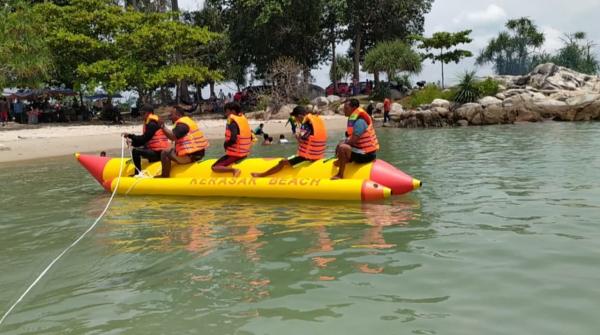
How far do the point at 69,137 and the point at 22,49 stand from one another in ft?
14.0

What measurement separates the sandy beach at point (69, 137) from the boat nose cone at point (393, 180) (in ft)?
38.6

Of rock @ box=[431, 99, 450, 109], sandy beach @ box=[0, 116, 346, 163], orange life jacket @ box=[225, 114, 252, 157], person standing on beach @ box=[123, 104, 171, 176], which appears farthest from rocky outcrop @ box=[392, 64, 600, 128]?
person standing on beach @ box=[123, 104, 171, 176]

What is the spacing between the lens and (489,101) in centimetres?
2433

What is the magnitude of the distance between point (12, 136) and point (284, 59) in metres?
17.1

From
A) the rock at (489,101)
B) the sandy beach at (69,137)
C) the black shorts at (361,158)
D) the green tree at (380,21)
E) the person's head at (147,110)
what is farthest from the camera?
the green tree at (380,21)

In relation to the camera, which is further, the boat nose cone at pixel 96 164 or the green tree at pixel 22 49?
the green tree at pixel 22 49

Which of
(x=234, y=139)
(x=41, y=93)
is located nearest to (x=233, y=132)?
(x=234, y=139)

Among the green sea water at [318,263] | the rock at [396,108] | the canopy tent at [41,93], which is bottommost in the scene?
the green sea water at [318,263]

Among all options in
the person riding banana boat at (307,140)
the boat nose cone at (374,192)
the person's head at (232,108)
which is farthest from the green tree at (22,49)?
the boat nose cone at (374,192)

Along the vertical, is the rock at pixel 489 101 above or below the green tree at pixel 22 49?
below

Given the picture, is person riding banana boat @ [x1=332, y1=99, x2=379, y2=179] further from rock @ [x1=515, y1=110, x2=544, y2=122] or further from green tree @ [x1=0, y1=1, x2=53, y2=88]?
green tree @ [x1=0, y1=1, x2=53, y2=88]

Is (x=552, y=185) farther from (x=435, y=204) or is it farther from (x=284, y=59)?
(x=284, y=59)

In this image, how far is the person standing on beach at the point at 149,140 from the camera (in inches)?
362

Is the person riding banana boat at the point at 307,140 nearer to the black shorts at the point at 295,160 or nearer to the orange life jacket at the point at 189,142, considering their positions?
the black shorts at the point at 295,160
